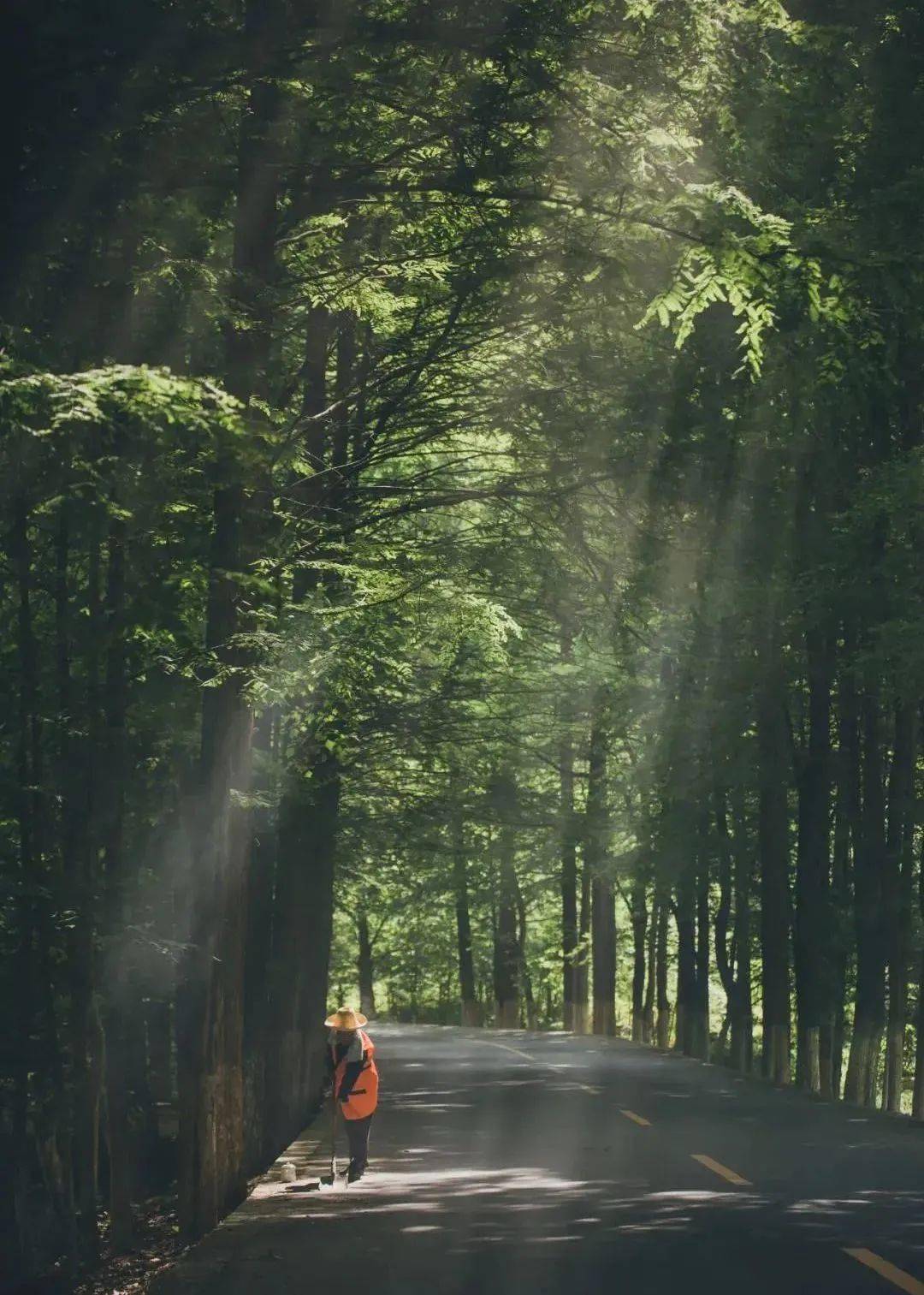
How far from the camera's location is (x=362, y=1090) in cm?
1516

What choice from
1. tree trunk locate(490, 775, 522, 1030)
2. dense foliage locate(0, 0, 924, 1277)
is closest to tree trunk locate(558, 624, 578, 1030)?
tree trunk locate(490, 775, 522, 1030)

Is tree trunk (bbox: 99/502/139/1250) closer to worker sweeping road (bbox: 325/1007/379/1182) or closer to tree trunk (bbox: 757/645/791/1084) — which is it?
worker sweeping road (bbox: 325/1007/379/1182)

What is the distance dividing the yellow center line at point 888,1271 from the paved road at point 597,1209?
0.08 feet

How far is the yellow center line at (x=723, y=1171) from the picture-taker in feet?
47.1

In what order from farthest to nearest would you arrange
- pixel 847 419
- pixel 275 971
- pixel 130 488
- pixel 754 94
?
pixel 847 419, pixel 275 971, pixel 754 94, pixel 130 488

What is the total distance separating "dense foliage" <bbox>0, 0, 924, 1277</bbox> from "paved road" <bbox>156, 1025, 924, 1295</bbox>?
2.04 metres

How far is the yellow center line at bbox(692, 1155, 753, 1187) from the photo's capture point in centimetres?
1437

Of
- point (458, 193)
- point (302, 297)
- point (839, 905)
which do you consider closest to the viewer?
point (458, 193)

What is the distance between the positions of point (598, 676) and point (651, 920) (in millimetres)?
26761

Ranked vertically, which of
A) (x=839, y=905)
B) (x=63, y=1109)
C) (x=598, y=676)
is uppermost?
(x=598, y=676)

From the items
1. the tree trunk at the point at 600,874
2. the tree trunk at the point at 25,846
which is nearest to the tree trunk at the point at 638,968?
the tree trunk at the point at 600,874

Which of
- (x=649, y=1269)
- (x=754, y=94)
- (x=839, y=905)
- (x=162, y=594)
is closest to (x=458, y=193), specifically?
(x=162, y=594)

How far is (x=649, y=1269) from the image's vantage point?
10.5m

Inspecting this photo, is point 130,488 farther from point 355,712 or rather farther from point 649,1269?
point 355,712
